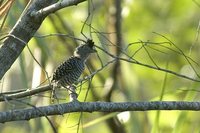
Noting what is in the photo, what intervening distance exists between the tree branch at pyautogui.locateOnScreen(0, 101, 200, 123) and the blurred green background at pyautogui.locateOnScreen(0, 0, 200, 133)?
0.92 m

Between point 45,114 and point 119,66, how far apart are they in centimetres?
224

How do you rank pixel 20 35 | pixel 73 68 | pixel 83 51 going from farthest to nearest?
pixel 83 51 < pixel 73 68 < pixel 20 35

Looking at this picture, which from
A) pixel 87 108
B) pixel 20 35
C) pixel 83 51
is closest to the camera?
pixel 87 108

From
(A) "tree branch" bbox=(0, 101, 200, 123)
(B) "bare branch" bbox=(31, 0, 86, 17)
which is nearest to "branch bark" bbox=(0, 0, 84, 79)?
(B) "bare branch" bbox=(31, 0, 86, 17)

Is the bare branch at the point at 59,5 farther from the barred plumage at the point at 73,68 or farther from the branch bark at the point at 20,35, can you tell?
the barred plumage at the point at 73,68

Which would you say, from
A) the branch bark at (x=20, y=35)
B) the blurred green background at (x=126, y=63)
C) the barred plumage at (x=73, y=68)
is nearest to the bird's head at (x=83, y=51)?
the barred plumage at (x=73, y=68)

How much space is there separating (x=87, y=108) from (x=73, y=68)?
827 millimetres

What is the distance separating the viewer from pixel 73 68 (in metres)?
2.80

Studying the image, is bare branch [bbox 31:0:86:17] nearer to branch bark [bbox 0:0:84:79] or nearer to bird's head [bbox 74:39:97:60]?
branch bark [bbox 0:0:84:79]

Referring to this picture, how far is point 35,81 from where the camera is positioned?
3.47 m

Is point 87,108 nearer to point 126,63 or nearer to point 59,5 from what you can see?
point 59,5

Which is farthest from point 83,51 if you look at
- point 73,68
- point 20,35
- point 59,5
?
point 59,5

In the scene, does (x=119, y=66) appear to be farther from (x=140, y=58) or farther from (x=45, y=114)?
(x=45, y=114)

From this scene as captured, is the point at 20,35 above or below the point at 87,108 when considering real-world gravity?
above
